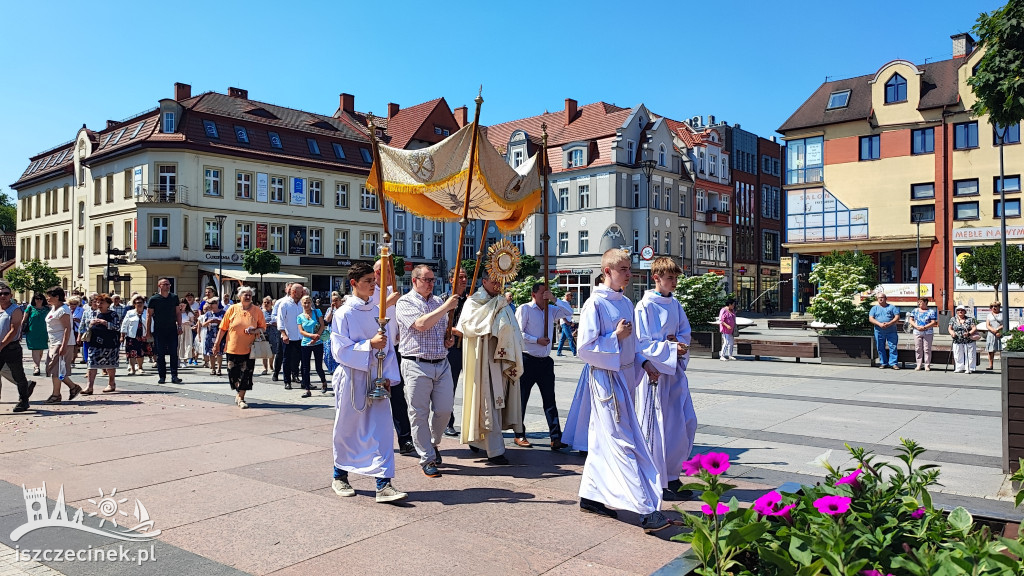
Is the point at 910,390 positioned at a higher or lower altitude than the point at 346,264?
lower

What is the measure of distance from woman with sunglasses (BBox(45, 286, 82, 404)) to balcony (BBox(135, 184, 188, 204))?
3046cm

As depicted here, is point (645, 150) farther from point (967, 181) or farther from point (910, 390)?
point (910, 390)

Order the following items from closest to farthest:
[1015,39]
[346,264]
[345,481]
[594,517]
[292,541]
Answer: [292,541] → [594,517] → [345,481] → [1015,39] → [346,264]

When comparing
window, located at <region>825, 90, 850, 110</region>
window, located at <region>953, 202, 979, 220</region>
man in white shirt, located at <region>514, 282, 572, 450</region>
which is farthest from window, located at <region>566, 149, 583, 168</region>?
man in white shirt, located at <region>514, 282, 572, 450</region>

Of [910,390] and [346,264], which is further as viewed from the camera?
[346,264]

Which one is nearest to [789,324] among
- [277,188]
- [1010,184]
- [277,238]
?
[1010,184]

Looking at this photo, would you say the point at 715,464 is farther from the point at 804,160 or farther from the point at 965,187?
the point at 804,160

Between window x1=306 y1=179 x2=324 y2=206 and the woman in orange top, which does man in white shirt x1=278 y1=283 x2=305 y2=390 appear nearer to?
the woman in orange top

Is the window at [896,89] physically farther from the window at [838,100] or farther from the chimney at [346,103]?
the chimney at [346,103]

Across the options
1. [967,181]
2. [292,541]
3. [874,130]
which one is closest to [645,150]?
[874,130]

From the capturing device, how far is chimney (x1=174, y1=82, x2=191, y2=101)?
4544 cm

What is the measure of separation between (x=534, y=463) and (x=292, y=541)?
3.00 meters

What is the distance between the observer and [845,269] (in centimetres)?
1925

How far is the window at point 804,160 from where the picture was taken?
45.1 meters
